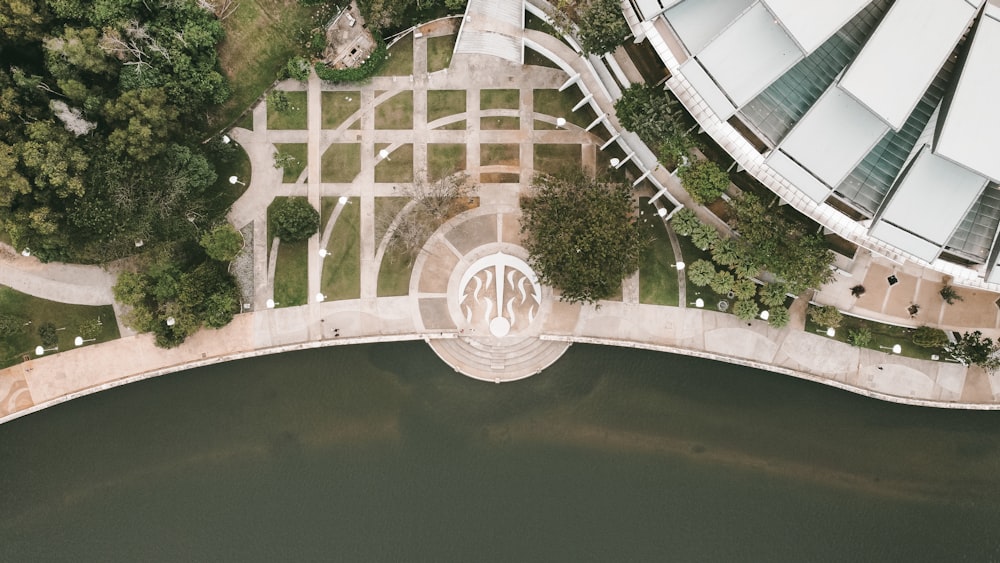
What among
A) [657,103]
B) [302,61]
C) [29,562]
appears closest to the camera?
[657,103]

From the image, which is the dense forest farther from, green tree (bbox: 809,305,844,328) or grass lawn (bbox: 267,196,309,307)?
green tree (bbox: 809,305,844,328)

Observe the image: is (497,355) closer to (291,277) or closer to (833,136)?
(291,277)

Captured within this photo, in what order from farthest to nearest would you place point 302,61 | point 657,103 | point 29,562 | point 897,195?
1. point 29,562
2. point 302,61
3. point 657,103
4. point 897,195

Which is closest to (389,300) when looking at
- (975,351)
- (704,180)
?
(704,180)

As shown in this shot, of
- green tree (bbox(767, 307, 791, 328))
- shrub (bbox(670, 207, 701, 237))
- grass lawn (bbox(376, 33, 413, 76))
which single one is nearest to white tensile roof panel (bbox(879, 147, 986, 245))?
green tree (bbox(767, 307, 791, 328))

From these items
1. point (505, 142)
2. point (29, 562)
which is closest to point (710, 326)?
point (505, 142)

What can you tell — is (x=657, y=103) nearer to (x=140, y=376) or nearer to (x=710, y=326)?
(x=710, y=326)
